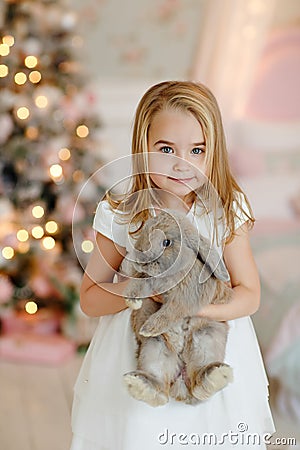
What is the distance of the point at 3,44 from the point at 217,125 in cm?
208

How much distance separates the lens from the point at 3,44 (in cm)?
319

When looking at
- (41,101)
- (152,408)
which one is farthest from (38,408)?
(152,408)

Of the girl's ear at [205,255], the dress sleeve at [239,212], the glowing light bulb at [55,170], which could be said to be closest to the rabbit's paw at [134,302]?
the girl's ear at [205,255]

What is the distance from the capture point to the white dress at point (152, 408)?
1345 millimetres

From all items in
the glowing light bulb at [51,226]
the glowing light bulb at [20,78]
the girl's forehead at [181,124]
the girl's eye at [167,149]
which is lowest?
the girl's eye at [167,149]

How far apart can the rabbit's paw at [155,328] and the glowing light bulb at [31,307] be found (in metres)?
2.20

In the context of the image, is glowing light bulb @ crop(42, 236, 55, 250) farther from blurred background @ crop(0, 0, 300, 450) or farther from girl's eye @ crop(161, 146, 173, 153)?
girl's eye @ crop(161, 146, 173, 153)

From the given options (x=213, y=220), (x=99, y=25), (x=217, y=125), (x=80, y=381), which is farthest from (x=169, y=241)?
(x=99, y=25)

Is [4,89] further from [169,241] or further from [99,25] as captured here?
[169,241]

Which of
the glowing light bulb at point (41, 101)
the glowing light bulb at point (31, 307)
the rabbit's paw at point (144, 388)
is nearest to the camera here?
the rabbit's paw at point (144, 388)

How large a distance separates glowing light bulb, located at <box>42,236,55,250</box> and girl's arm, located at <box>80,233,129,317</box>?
→ 193cm

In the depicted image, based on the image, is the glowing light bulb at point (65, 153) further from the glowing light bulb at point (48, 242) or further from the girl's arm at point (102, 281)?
the girl's arm at point (102, 281)

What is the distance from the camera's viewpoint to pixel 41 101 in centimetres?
329

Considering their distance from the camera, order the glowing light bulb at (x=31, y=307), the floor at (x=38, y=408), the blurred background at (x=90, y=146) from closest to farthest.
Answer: the floor at (x=38, y=408) → the blurred background at (x=90, y=146) → the glowing light bulb at (x=31, y=307)
